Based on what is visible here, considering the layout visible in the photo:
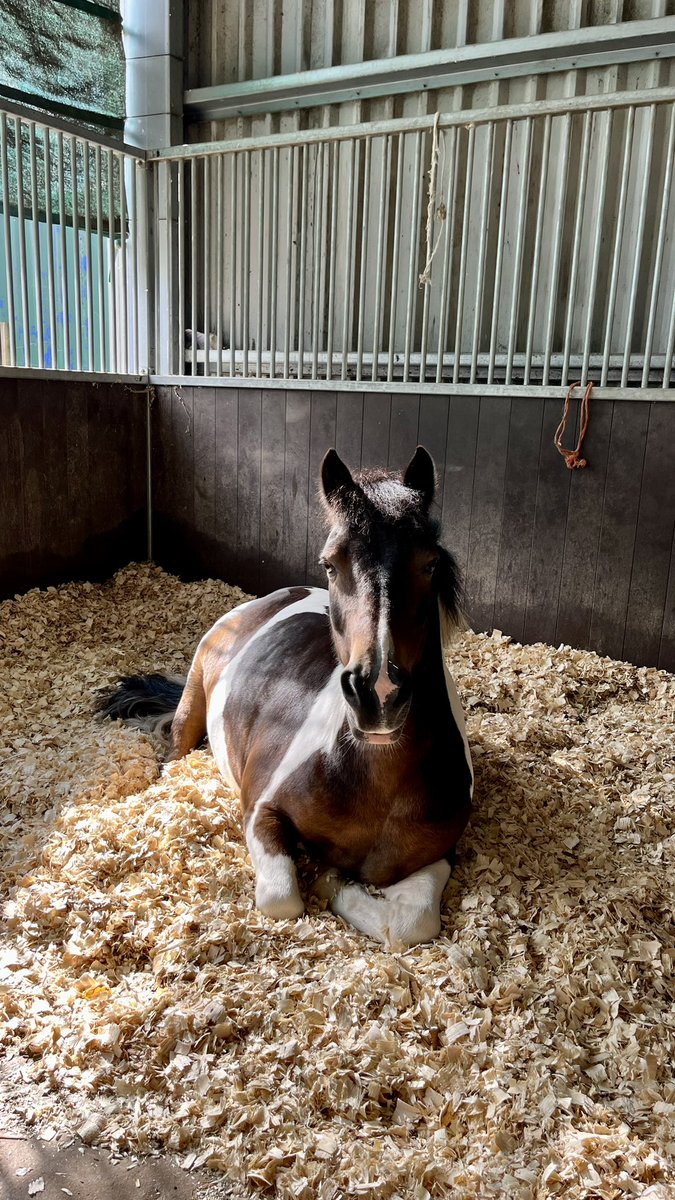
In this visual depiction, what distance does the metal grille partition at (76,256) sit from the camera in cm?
380

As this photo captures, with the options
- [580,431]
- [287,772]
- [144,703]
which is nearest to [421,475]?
[287,772]

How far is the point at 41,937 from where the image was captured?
67.7 inches

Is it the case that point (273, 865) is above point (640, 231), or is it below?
below

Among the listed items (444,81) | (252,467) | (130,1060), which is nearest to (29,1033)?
(130,1060)

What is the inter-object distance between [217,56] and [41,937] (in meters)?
5.29

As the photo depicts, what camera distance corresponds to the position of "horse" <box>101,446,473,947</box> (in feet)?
4.93

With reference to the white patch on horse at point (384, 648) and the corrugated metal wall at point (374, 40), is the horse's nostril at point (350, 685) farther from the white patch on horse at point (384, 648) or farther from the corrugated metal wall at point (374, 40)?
the corrugated metal wall at point (374, 40)

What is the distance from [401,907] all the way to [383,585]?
70 cm

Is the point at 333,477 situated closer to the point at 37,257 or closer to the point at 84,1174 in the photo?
the point at 84,1174

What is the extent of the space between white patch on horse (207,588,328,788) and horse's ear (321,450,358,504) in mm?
865

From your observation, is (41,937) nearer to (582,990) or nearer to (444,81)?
(582,990)

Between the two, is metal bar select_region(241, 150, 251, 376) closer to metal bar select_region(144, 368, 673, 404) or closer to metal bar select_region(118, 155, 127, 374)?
metal bar select_region(144, 368, 673, 404)

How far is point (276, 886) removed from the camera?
173 cm

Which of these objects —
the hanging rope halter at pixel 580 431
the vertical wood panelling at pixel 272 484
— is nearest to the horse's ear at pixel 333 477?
the hanging rope halter at pixel 580 431
